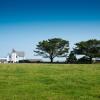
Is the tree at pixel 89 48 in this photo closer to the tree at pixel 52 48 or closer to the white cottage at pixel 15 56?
the tree at pixel 52 48

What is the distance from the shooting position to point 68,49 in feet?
385

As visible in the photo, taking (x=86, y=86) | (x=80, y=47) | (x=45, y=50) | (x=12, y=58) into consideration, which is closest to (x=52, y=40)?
(x=45, y=50)

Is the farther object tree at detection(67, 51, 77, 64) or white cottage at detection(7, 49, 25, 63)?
white cottage at detection(7, 49, 25, 63)

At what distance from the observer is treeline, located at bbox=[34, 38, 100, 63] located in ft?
342

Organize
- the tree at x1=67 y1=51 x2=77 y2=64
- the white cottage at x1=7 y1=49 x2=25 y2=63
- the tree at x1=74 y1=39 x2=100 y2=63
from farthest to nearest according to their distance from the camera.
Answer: the white cottage at x1=7 y1=49 x2=25 y2=63 → the tree at x1=74 y1=39 x2=100 y2=63 → the tree at x1=67 y1=51 x2=77 y2=64

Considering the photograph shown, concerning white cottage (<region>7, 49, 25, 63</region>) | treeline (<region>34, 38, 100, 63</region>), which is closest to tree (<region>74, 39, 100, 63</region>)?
treeline (<region>34, 38, 100, 63</region>)

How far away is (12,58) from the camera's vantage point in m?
165

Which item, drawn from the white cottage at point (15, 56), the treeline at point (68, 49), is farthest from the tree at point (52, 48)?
the white cottage at point (15, 56)

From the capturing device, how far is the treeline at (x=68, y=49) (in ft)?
342

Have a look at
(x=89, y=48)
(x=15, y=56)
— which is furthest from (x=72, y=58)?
(x=15, y=56)

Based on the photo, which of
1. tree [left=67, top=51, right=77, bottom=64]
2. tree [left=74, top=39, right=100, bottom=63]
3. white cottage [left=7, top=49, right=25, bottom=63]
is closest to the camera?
tree [left=67, top=51, right=77, bottom=64]

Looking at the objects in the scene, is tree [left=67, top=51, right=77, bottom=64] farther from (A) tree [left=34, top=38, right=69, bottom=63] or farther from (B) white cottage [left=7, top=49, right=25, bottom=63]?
(B) white cottage [left=7, top=49, right=25, bottom=63]

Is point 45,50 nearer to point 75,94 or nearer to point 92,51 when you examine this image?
point 92,51

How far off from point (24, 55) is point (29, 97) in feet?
529
